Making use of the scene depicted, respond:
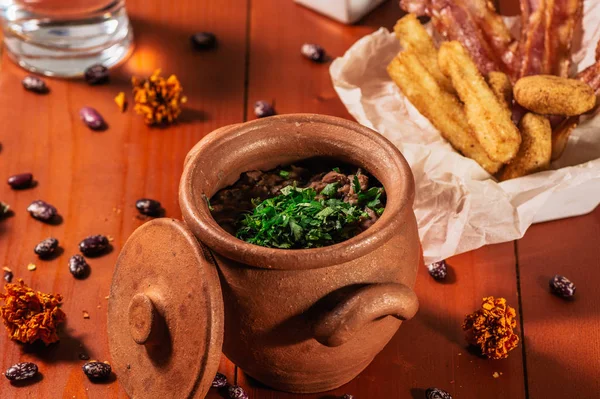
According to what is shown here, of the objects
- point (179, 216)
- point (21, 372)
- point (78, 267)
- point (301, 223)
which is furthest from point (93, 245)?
point (301, 223)

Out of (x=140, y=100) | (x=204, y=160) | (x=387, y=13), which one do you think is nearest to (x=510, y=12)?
(x=387, y=13)

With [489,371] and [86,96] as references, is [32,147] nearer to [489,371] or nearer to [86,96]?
[86,96]

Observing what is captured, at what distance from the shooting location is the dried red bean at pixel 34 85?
1958 mm

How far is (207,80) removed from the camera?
6.55 feet

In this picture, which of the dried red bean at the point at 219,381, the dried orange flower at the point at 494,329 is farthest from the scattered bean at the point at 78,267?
the dried orange flower at the point at 494,329

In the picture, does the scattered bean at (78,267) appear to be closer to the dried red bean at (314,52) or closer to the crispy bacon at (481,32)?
the dried red bean at (314,52)

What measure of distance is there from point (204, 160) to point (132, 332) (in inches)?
10.8

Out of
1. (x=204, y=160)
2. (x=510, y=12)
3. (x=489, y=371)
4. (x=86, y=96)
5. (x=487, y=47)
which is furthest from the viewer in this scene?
(x=510, y=12)

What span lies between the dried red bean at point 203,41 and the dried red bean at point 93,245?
26.9 inches

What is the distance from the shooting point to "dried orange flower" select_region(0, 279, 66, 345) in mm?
1395

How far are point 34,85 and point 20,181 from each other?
341 millimetres

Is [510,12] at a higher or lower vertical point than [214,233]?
lower

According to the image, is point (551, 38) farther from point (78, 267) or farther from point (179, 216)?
point (78, 267)

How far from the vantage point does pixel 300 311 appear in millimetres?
1145
